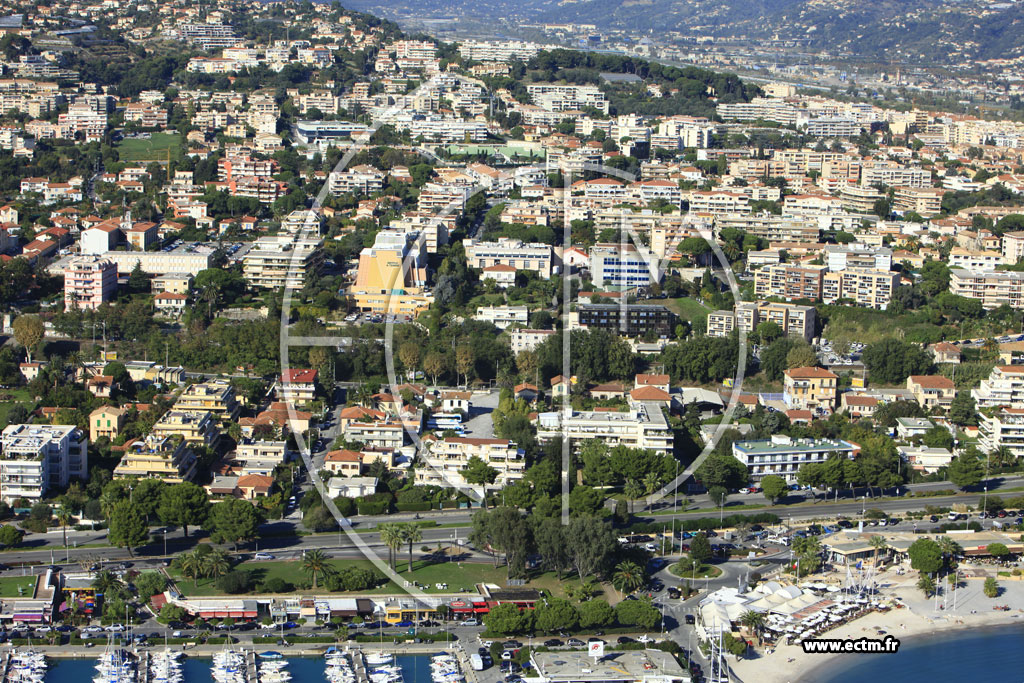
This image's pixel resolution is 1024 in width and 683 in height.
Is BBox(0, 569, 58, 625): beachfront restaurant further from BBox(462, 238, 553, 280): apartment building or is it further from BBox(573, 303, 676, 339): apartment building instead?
BBox(462, 238, 553, 280): apartment building

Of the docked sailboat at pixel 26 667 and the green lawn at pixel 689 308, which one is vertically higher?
the green lawn at pixel 689 308

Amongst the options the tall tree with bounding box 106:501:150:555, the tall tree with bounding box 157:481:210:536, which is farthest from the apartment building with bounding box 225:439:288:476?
the tall tree with bounding box 106:501:150:555

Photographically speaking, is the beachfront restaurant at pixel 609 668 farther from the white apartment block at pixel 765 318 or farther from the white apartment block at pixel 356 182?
the white apartment block at pixel 356 182

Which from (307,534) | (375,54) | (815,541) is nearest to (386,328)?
(307,534)

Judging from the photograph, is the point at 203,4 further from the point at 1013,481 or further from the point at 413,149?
the point at 1013,481

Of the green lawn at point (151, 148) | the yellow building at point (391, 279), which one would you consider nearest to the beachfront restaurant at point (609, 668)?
the yellow building at point (391, 279)

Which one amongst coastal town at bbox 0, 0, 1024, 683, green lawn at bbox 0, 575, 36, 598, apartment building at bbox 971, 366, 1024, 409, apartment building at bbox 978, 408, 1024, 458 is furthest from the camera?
apartment building at bbox 971, 366, 1024, 409
